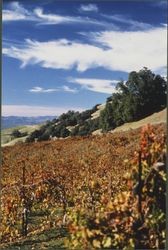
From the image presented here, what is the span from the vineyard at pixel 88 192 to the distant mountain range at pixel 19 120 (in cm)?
19

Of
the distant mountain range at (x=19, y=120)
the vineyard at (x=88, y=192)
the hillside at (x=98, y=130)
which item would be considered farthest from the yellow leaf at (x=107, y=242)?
the distant mountain range at (x=19, y=120)

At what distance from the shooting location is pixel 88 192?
6.62 m

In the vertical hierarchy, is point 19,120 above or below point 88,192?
above

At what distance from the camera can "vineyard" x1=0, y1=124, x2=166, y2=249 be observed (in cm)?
630

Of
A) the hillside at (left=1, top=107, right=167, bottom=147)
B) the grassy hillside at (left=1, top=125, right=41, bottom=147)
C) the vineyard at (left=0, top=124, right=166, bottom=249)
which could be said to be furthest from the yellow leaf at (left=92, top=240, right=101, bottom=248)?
the grassy hillside at (left=1, top=125, right=41, bottom=147)

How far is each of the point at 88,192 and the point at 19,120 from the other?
86 cm

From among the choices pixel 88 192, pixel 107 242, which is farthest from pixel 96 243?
pixel 88 192

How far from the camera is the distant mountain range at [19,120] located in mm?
6574

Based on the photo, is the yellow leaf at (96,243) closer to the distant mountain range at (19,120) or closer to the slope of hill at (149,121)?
the slope of hill at (149,121)

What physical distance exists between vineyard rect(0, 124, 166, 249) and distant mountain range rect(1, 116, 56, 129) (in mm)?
189

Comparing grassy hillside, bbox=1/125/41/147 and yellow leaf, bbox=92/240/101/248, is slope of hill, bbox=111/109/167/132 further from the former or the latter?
yellow leaf, bbox=92/240/101/248

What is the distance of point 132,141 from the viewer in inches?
255

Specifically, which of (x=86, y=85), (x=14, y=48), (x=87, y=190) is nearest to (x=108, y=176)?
(x=87, y=190)

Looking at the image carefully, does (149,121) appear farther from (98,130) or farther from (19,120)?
(19,120)
